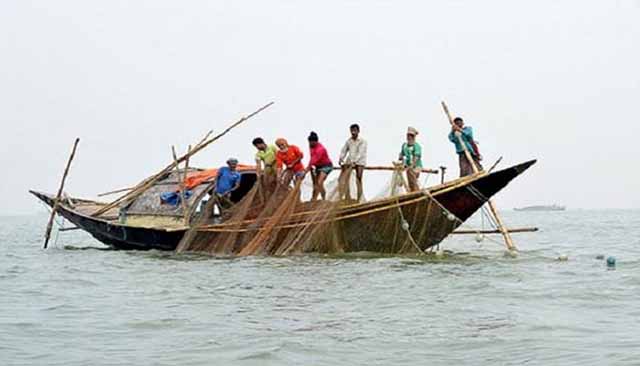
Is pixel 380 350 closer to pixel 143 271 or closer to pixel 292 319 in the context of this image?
pixel 292 319

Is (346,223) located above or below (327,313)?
above

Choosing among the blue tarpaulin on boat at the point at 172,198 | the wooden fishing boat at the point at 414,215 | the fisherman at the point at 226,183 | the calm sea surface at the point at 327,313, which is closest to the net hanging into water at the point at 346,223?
the wooden fishing boat at the point at 414,215

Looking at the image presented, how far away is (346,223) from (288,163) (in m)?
1.86

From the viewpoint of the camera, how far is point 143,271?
601 inches

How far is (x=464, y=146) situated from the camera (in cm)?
1570

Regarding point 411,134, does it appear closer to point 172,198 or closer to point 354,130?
point 354,130

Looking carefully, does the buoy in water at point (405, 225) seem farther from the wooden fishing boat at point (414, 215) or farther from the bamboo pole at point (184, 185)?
the bamboo pole at point (184, 185)

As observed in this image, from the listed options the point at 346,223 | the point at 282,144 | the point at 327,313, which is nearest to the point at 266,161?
the point at 282,144

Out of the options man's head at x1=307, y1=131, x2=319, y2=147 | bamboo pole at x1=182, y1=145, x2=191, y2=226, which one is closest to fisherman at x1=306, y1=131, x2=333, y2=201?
man's head at x1=307, y1=131, x2=319, y2=147

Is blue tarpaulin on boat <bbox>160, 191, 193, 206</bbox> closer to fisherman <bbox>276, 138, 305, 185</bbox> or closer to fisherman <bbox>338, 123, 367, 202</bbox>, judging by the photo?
fisherman <bbox>276, 138, 305, 185</bbox>

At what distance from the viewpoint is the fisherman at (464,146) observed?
15727 mm

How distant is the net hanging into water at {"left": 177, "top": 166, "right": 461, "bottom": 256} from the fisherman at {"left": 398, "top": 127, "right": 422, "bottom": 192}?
199mm

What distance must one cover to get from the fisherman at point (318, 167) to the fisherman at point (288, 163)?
344 mm

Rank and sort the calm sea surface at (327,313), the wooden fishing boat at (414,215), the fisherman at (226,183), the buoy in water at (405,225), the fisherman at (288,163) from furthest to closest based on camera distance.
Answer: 1. the fisherman at (226,183)
2. the fisherman at (288,163)
3. the buoy in water at (405,225)
4. the wooden fishing boat at (414,215)
5. the calm sea surface at (327,313)
